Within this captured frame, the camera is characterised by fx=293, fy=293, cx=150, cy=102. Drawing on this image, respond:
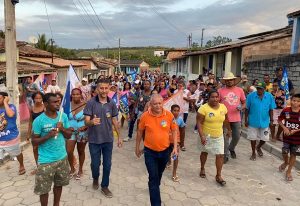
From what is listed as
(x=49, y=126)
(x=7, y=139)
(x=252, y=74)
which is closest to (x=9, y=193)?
(x=7, y=139)

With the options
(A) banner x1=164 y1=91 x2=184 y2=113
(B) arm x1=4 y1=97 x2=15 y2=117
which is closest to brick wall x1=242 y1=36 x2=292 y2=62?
(A) banner x1=164 y1=91 x2=184 y2=113

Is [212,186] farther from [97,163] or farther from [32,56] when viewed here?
[32,56]

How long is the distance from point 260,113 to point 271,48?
900cm

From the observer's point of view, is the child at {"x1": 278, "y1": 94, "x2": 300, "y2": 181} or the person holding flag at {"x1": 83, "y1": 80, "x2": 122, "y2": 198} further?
the child at {"x1": 278, "y1": 94, "x2": 300, "y2": 181}

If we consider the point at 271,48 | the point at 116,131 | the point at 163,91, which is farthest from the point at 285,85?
the point at 271,48

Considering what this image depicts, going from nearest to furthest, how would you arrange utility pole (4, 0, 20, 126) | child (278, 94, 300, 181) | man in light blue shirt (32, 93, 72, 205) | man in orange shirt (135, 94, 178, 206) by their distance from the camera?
man in light blue shirt (32, 93, 72, 205), man in orange shirt (135, 94, 178, 206), child (278, 94, 300, 181), utility pole (4, 0, 20, 126)

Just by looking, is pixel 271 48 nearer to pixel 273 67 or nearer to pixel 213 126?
pixel 273 67

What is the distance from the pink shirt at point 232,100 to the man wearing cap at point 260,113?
1.83 feet

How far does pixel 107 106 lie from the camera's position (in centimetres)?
448

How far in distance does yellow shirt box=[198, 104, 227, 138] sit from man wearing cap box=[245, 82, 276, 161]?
66.5 inches

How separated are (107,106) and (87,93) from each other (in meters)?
5.88

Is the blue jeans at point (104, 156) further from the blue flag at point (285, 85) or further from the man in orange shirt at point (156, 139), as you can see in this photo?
the blue flag at point (285, 85)

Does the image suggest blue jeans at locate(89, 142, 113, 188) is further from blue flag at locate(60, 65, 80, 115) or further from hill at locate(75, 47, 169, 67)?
hill at locate(75, 47, 169, 67)

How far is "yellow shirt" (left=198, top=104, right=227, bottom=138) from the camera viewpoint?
192 inches
